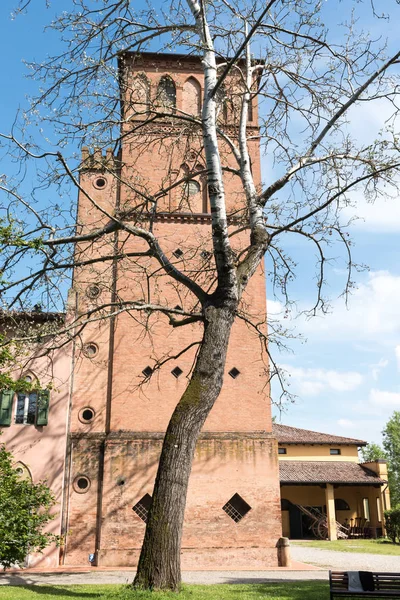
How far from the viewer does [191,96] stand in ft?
63.1

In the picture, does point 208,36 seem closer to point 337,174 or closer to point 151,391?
point 337,174

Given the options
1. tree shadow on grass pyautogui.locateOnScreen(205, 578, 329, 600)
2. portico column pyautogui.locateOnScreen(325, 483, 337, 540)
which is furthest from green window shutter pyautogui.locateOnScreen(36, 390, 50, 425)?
portico column pyautogui.locateOnScreen(325, 483, 337, 540)

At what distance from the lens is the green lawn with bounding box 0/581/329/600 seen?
604 centimetres

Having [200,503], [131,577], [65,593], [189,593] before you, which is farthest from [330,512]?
[189,593]

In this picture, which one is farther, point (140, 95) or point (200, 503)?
point (200, 503)

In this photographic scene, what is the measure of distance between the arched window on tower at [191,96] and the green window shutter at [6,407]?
10745mm

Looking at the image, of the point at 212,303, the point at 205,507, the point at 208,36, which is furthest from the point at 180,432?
the point at 205,507

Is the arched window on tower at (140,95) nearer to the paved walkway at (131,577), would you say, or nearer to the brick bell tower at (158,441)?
the brick bell tower at (158,441)

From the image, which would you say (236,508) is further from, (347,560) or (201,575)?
(347,560)

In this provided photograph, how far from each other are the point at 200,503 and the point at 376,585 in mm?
8066

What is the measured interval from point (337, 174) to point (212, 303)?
9.79 feet

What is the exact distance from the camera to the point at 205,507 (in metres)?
15.3

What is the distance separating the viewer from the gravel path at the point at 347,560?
15508mm

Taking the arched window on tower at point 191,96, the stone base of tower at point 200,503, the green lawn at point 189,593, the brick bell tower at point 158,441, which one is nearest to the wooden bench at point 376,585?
the green lawn at point 189,593
